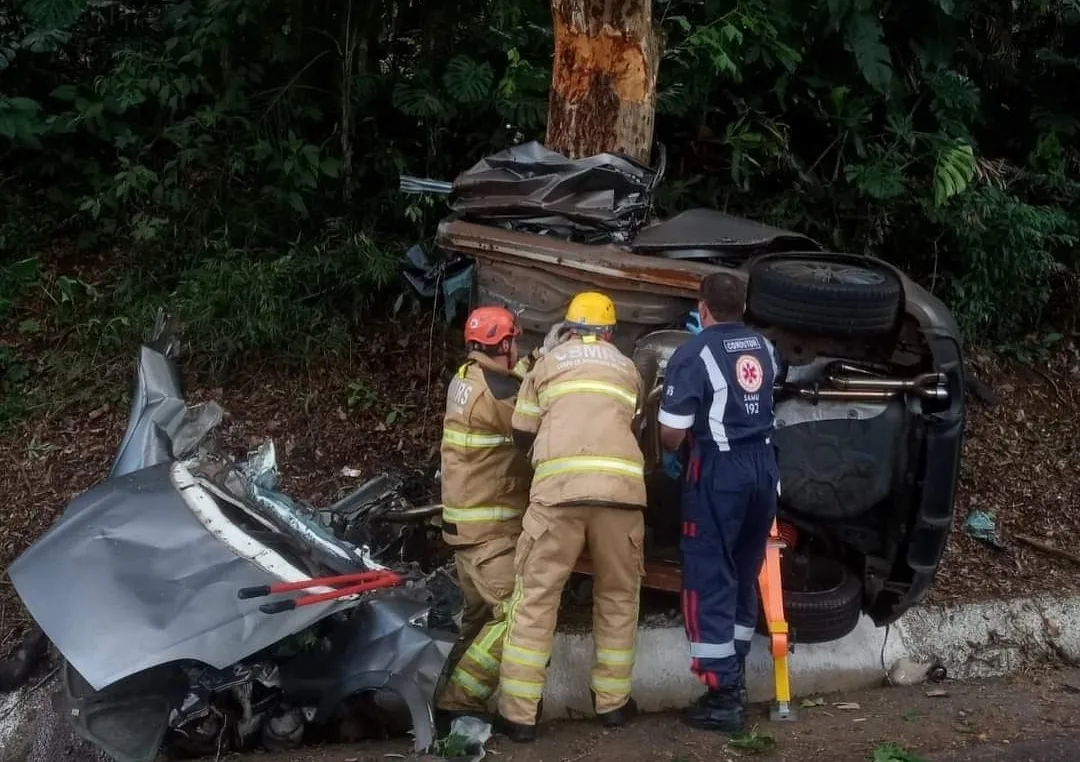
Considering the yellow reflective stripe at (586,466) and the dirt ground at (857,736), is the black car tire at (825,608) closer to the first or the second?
the dirt ground at (857,736)

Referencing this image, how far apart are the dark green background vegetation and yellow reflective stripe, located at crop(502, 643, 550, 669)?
311 cm

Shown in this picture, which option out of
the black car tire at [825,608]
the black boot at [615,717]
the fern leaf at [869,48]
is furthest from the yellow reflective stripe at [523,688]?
the fern leaf at [869,48]

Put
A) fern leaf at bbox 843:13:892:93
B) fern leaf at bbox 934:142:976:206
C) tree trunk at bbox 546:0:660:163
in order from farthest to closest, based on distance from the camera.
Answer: fern leaf at bbox 934:142:976:206
fern leaf at bbox 843:13:892:93
tree trunk at bbox 546:0:660:163

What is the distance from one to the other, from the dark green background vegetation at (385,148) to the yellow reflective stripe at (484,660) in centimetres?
289

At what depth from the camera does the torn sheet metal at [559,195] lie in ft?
14.8

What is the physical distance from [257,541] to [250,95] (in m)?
3.82

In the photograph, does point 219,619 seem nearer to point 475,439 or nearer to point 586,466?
point 475,439

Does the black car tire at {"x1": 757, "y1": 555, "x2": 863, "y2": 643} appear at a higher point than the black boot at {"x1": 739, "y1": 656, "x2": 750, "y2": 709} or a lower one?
higher

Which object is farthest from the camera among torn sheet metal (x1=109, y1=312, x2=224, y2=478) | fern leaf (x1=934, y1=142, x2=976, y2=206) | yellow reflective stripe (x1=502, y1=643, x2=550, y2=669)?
fern leaf (x1=934, y1=142, x2=976, y2=206)

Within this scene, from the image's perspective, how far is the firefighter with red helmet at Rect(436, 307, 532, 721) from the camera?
414cm

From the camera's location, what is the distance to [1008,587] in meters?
5.46

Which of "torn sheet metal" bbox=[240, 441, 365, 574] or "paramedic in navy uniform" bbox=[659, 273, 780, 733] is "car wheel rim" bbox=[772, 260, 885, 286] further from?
"torn sheet metal" bbox=[240, 441, 365, 574]

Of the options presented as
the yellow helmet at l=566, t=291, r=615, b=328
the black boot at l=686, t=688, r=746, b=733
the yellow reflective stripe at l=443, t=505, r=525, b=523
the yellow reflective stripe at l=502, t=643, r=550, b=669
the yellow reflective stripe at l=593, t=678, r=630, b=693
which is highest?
the yellow helmet at l=566, t=291, r=615, b=328

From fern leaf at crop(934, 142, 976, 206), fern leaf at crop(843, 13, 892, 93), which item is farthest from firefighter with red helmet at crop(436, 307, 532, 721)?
fern leaf at crop(934, 142, 976, 206)
